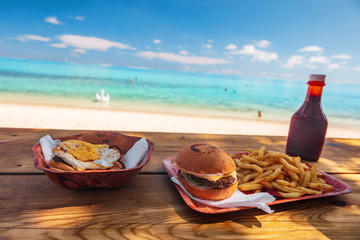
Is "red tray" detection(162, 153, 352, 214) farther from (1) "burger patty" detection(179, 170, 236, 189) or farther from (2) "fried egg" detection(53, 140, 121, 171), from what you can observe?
(2) "fried egg" detection(53, 140, 121, 171)

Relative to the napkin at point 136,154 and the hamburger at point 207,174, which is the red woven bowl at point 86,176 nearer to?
the napkin at point 136,154

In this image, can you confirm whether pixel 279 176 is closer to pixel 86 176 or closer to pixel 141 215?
pixel 141 215

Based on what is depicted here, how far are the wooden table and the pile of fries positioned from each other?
7cm

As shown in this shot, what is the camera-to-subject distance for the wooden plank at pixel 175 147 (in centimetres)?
139

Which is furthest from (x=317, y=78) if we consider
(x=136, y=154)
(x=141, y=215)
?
(x=141, y=215)

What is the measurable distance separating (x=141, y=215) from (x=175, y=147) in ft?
3.13

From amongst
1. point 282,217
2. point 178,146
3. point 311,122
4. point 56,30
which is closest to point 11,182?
point 178,146

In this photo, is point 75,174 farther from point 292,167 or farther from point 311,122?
point 311,122

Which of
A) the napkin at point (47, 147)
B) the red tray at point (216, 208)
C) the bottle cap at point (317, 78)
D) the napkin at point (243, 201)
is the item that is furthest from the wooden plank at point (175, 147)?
the bottle cap at point (317, 78)

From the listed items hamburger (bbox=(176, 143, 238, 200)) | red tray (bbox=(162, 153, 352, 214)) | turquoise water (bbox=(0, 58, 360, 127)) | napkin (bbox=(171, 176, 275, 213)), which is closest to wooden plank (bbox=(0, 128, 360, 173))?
red tray (bbox=(162, 153, 352, 214))

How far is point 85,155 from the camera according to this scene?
1048 millimetres

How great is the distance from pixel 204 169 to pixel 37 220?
70 centimetres

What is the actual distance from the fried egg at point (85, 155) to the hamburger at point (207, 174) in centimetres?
36

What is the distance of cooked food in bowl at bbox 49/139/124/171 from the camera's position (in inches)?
36.7
